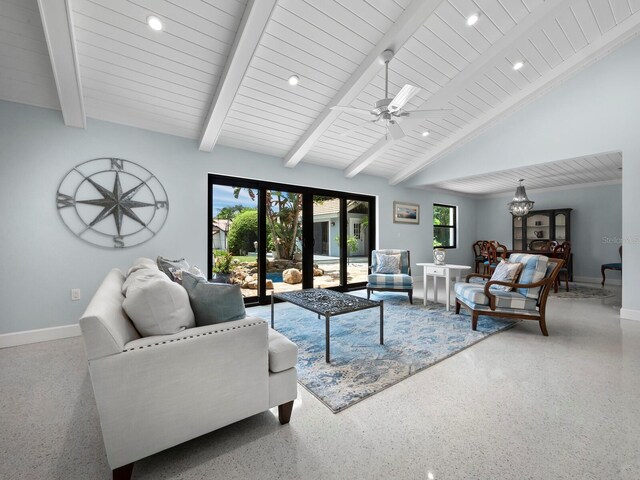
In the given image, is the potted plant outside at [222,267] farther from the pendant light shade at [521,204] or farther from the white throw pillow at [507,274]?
the pendant light shade at [521,204]

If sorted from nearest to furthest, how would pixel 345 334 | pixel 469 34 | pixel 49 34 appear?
1. pixel 49 34
2. pixel 469 34
3. pixel 345 334

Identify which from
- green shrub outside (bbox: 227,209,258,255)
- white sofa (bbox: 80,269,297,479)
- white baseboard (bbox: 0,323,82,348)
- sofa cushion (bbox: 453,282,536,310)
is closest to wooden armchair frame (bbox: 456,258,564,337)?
sofa cushion (bbox: 453,282,536,310)

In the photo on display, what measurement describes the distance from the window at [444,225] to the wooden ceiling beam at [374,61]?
4.69 meters

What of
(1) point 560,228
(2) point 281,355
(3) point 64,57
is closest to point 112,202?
(3) point 64,57

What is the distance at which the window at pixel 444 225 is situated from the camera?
24.9ft

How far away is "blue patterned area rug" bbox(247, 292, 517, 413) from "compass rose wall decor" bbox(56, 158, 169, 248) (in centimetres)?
181

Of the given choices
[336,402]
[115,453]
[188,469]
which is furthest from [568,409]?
[115,453]

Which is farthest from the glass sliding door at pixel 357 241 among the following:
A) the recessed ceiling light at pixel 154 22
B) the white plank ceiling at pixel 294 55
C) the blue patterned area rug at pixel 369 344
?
the recessed ceiling light at pixel 154 22

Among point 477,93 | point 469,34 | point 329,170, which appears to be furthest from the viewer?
point 329,170

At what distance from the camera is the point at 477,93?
392 cm

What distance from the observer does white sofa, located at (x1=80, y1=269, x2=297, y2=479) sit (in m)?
1.16

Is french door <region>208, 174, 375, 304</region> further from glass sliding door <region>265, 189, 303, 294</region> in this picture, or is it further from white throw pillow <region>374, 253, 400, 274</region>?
white throw pillow <region>374, 253, 400, 274</region>

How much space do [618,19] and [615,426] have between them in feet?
13.7

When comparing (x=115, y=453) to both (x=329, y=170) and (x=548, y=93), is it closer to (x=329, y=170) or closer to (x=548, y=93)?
(x=329, y=170)
